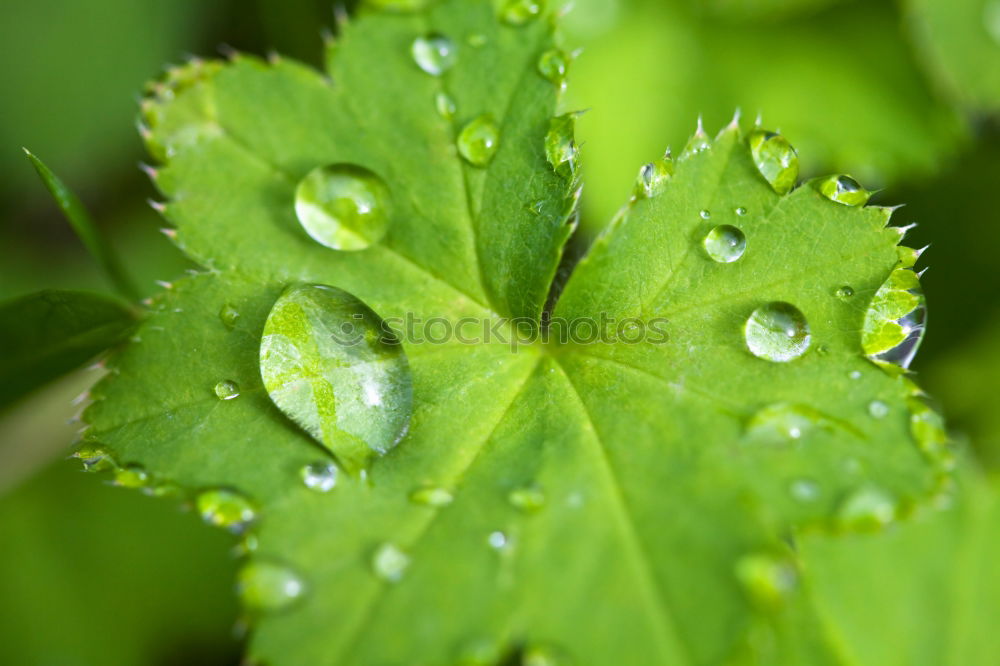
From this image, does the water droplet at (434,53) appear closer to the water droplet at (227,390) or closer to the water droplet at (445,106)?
the water droplet at (445,106)

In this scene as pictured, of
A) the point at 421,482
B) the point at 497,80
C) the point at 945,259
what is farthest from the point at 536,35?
the point at 945,259

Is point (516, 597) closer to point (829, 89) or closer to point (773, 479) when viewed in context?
point (773, 479)

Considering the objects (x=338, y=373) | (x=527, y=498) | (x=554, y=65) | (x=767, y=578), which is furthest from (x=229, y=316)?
(x=767, y=578)

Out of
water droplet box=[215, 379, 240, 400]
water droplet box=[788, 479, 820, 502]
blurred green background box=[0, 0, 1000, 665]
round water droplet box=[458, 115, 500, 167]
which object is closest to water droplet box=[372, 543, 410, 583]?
water droplet box=[215, 379, 240, 400]

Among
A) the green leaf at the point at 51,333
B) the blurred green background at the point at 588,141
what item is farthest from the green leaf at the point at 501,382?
the blurred green background at the point at 588,141

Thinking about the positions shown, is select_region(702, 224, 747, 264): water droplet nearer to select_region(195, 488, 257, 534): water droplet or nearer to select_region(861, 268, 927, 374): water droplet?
select_region(861, 268, 927, 374): water droplet

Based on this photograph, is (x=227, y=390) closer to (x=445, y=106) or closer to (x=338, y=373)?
(x=338, y=373)
